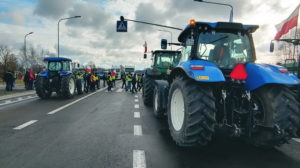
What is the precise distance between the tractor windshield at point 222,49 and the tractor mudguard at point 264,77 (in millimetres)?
792

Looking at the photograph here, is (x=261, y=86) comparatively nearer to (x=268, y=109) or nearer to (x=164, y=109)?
(x=268, y=109)

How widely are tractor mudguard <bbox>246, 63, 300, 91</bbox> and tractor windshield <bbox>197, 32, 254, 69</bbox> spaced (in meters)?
0.79

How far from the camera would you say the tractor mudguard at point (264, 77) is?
394 cm

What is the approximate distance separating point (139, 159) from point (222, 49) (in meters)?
2.74

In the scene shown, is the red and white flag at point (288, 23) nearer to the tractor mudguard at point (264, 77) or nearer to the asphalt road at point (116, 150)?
the asphalt road at point (116, 150)

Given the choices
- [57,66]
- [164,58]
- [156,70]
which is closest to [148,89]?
[156,70]

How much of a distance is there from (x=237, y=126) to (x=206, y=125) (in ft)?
1.87

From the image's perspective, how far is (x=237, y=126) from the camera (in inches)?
167

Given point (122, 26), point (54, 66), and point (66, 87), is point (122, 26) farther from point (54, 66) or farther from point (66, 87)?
point (66, 87)

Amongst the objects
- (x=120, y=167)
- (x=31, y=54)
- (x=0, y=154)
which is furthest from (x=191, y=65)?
(x=31, y=54)

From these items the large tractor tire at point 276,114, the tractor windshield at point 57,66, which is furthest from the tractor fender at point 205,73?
the tractor windshield at point 57,66

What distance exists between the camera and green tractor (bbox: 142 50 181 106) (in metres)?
10.9

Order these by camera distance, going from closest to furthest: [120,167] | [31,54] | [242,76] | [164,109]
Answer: [120,167], [242,76], [164,109], [31,54]

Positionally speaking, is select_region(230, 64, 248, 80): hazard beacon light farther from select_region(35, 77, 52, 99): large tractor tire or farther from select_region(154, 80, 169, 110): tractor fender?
select_region(35, 77, 52, 99): large tractor tire
